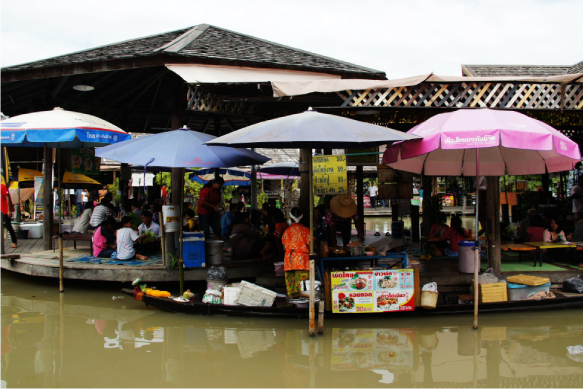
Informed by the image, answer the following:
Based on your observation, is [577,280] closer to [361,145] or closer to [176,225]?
[361,145]

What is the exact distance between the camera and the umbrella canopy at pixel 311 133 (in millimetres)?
5246

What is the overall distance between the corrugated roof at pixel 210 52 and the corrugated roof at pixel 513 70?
6.62m

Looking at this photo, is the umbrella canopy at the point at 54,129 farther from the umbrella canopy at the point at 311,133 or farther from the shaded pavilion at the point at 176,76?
the umbrella canopy at the point at 311,133

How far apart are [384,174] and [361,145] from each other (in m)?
3.39

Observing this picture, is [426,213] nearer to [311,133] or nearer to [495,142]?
[495,142]

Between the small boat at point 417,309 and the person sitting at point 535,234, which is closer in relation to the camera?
the small boat at point 417,309

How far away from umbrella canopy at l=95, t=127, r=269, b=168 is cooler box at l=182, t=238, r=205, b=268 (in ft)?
4.94

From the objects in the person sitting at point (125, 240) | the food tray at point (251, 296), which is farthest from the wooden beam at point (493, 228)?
the person sitting at point (125, 240)

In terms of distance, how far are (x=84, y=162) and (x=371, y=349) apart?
307 inches

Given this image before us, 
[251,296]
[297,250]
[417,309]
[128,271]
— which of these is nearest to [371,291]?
[417,309]

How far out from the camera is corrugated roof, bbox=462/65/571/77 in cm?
1362

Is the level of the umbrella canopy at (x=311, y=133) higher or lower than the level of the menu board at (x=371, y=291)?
higher

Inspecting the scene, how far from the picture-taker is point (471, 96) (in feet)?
23.1

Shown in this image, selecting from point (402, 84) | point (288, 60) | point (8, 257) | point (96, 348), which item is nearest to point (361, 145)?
point (402, 84)
